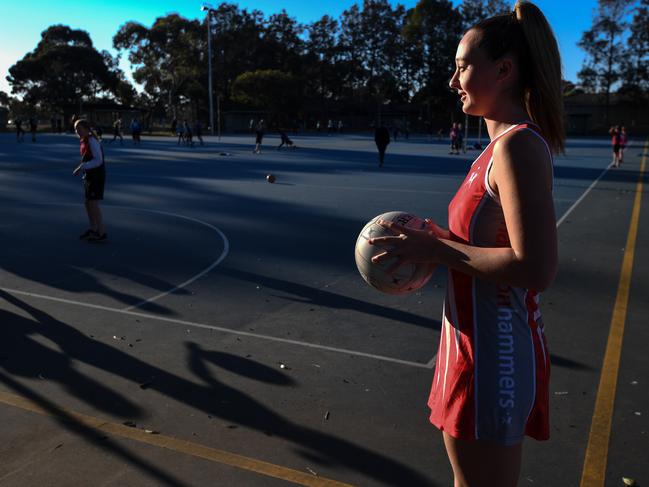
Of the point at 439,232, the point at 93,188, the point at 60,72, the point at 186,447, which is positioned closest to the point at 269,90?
the point at 60,72

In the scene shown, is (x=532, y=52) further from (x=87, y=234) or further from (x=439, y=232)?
(x=87, y=234)

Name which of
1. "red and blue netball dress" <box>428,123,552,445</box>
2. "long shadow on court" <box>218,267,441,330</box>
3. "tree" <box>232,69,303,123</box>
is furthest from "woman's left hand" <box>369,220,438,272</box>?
"tree" <box>232,69,303,123</box>

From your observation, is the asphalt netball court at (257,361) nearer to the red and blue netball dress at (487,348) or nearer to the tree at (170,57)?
the red and blue netball dress at (487,348)

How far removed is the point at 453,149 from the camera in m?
36.6

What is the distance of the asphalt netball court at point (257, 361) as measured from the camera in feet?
12.0

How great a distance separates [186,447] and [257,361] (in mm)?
1425

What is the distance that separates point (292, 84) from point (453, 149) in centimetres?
4319

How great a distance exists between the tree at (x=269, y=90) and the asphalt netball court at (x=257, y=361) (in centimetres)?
6533

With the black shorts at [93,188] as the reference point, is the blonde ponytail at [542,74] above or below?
above

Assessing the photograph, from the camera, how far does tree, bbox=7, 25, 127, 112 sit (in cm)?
8562

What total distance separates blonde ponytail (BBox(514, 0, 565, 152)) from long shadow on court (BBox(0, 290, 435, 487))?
2395 mm

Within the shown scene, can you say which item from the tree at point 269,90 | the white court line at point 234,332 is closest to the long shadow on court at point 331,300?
the white court line at point 234,332

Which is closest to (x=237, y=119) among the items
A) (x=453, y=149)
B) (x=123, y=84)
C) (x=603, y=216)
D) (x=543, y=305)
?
(x=123, y=84)

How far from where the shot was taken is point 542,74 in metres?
1.73
